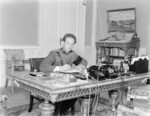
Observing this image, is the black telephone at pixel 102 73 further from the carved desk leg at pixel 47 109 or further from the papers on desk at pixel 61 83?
the carved desk leg at pixel 47 109

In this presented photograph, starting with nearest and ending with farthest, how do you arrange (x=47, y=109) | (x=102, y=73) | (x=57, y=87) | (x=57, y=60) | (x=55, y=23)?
1. (x=57, y=87)
2. (x=47, y=109)
3. (x=102, y=73)
4. (x=57, y=60)
5. (x=55, y=23)

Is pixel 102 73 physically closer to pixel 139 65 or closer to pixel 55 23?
pixel 139 65

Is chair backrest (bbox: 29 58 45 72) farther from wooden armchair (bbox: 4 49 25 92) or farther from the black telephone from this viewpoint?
wooden armchair (bbox: 4 49 25 92)

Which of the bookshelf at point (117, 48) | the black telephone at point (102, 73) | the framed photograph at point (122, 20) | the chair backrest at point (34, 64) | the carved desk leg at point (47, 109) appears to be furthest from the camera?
the framed photograph at point (122, 20)

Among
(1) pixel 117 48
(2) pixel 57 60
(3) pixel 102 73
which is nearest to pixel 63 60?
(2) pixel 57 60

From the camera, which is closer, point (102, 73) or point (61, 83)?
point (61, 83)

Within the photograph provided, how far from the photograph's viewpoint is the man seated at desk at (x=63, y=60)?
93.5 inches

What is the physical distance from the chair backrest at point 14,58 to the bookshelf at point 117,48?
2.15 meters

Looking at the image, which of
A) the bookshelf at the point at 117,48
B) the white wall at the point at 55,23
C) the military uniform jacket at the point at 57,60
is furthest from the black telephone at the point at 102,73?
the bookshelf at the point at 117,48

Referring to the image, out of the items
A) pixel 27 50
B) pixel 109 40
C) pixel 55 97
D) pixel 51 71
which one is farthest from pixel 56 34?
pixel 55 97

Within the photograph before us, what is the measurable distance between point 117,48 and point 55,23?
5.43 ft

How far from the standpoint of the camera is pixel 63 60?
269cm

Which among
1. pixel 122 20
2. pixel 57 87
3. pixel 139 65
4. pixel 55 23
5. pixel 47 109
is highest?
pixel 122 20

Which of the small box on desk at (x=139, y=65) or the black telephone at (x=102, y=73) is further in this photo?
the small box on desk at (x=139, y=65)
